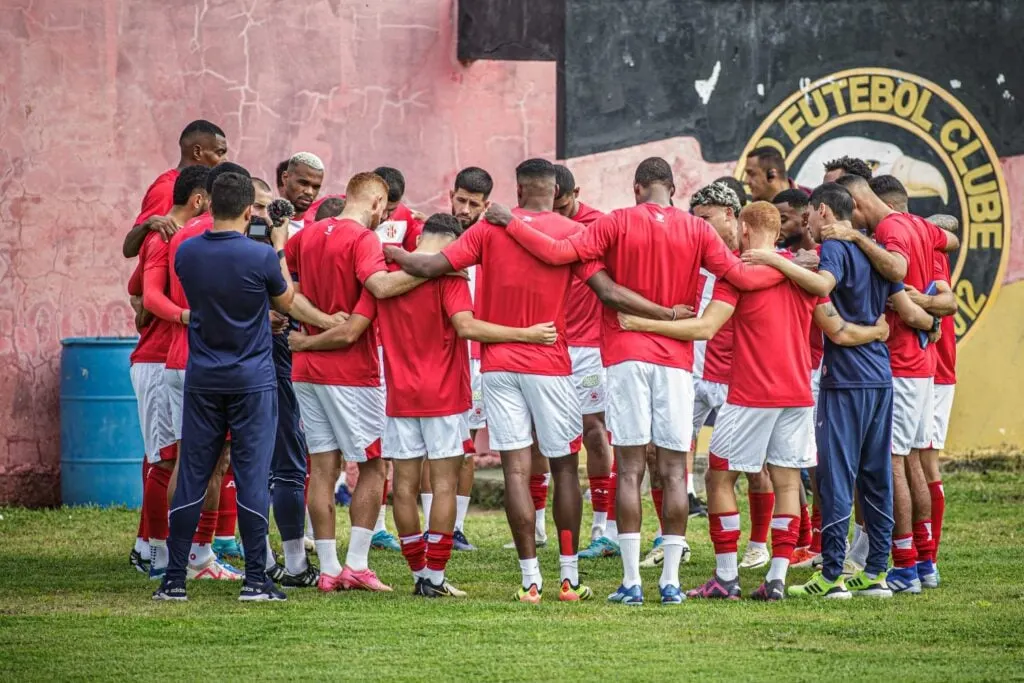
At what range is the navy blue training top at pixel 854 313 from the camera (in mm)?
8914

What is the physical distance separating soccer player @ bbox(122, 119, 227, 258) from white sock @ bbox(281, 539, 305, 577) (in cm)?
199

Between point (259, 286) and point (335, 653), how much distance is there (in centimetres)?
218

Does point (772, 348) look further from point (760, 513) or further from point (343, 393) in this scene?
point (343, 393)

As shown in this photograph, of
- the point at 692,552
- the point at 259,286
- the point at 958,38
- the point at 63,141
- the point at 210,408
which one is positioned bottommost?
the point at 692,552

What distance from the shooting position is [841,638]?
7738 millimetres

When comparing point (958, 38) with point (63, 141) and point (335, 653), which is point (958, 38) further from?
point (335, 653)

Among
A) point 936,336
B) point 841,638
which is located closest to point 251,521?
point 841,638

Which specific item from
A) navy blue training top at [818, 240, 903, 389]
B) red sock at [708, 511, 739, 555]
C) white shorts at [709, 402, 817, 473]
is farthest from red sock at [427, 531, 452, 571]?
navy blue training top at [818, 240, 903, 389]

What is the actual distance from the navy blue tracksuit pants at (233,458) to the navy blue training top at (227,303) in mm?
106

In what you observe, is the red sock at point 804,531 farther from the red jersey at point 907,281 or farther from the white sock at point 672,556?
the white sock at point 672,556

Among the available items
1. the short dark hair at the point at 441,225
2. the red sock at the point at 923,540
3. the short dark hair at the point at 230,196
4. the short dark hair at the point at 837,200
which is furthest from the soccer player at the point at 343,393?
the red sock at the point at 923,540

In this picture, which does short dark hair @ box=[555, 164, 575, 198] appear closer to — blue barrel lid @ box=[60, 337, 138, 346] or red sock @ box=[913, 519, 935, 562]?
red sock @ box=[913, 519, 935, 562]

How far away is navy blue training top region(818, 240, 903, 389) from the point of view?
891 cm

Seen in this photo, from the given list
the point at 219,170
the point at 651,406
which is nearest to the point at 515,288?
the point at 651,406
